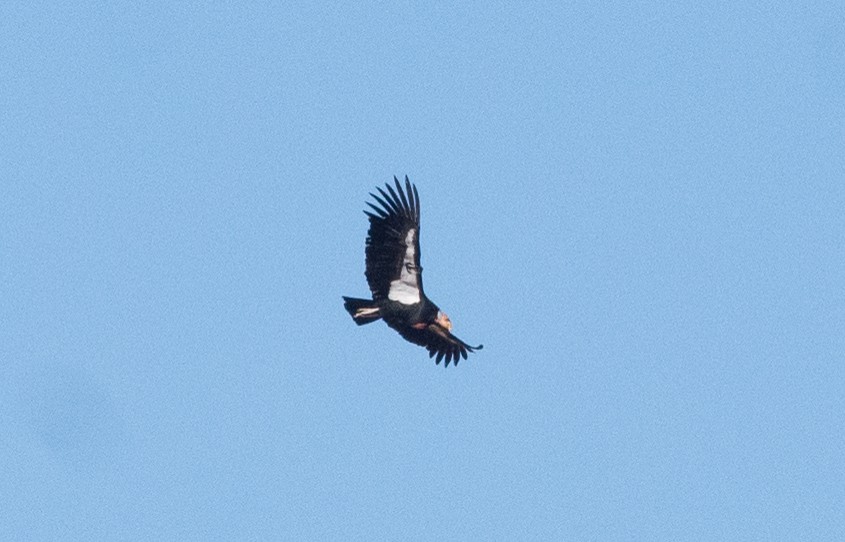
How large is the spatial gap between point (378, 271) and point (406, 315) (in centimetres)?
144

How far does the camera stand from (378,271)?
6003 cm

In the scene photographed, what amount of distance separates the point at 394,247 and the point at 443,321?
2.78 m

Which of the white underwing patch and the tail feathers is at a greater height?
the white underwing patch

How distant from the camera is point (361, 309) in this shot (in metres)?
59.9

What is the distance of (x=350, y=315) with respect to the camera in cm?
5994

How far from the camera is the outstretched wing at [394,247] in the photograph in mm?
59781

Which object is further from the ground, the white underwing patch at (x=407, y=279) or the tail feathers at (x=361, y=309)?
the white underwing patch at (x=407, y=279)

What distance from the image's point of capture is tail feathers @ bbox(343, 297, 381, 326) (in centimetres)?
5991

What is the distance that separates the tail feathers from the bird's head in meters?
2.13

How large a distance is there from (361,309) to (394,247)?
170 cm

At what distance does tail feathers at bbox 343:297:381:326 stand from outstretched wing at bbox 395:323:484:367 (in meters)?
2.04

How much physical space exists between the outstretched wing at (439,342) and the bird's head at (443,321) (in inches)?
4.8

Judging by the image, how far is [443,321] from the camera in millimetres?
61750

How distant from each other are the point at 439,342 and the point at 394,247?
4.34 meters
